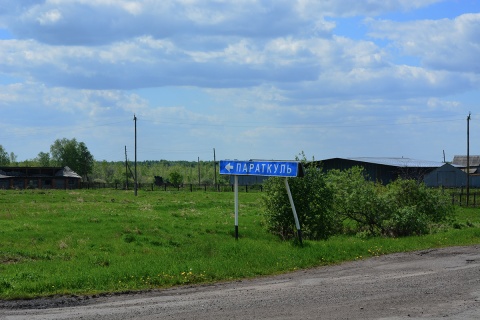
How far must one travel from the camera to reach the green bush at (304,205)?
23.4m

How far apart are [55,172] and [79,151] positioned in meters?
30.3

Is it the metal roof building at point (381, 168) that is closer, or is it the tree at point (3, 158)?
the metal roof building at point (381, 168)

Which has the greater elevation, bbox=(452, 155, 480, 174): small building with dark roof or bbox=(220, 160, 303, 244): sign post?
bbox=(452, 155, 480, 174): small building with dark roof

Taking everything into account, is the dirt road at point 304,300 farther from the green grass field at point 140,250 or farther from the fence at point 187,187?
the fence at point 187,187

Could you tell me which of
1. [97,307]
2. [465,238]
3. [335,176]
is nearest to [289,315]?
[97,307]

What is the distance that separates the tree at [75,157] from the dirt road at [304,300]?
123 m

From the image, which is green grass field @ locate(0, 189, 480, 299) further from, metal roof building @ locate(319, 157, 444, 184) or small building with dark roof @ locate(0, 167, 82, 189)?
small building with dark roof @ locate(0, 167, 82, 189)

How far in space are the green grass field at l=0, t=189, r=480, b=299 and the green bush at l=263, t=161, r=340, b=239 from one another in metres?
1.26

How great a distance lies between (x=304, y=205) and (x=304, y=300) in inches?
473

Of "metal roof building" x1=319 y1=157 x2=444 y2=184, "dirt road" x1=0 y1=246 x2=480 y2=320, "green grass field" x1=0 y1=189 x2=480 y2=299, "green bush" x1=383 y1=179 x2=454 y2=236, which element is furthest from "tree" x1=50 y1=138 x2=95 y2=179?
"dirt road" x1=0 y1=246 x2=480 y2=320

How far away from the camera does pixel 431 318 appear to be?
33.1 feet

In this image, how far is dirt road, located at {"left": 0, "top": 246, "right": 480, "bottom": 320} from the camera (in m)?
10.5

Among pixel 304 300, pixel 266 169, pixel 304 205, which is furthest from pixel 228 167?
pixel 304 300

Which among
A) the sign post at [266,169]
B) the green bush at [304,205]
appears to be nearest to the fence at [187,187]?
the green bush at [304,205]
